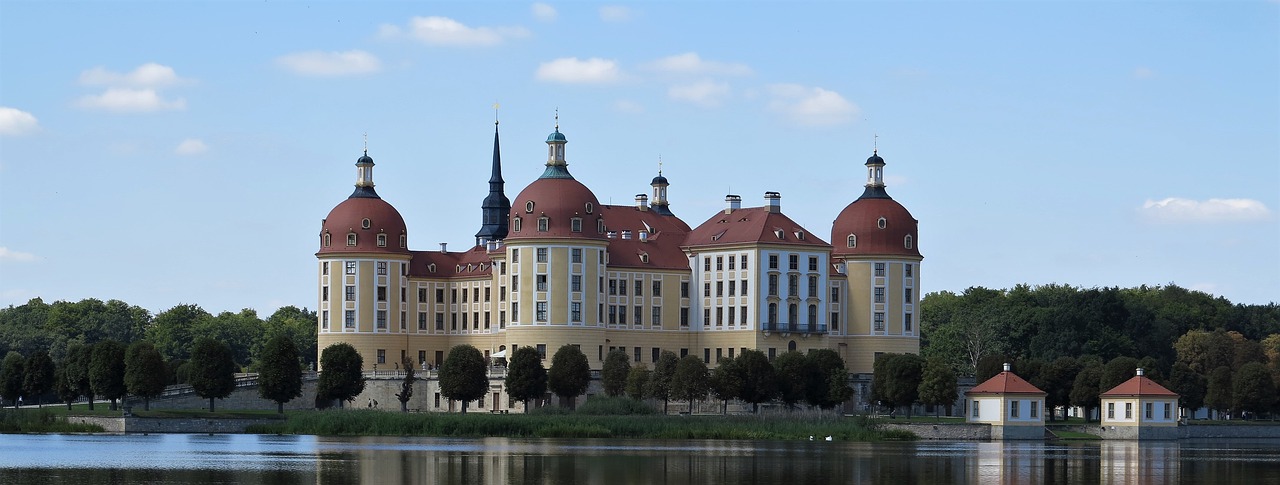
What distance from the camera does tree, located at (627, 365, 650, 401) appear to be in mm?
114125

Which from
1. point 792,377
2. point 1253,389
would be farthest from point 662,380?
point 1253,389

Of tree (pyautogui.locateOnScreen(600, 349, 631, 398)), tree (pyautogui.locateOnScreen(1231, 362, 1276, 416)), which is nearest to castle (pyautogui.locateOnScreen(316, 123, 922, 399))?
tree (pyautogui.locateOnScreen(600, 349, 631, 398))

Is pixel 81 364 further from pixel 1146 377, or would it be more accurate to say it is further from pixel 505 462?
pixel 1146 377

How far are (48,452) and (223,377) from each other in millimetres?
33256

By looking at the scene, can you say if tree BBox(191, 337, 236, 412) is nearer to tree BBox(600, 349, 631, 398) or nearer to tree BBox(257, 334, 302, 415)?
tree BBox(257, 334, 302, 415)

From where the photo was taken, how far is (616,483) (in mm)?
60219

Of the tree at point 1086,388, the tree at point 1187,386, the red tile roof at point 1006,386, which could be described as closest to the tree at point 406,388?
the red tile roof at point 1006,386

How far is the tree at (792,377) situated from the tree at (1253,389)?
23.6 metres

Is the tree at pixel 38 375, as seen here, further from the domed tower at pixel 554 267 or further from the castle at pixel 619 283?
the domed tower at pixel 554 267

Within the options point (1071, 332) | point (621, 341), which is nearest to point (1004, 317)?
point (1071, 332)

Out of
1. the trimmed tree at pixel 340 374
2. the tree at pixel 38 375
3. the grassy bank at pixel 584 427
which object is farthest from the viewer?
A: the trimmed tree at pixel 340 374

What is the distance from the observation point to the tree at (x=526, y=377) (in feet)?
372

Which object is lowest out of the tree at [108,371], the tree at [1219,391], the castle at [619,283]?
the tree at [1219,391]

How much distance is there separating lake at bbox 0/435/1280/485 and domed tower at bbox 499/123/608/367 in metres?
30.5
